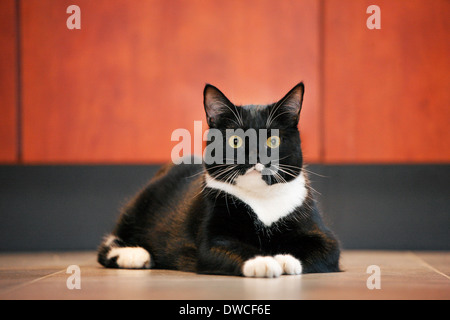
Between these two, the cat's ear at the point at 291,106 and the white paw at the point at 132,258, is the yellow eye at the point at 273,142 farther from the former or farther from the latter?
the white paw at the point at 132,258

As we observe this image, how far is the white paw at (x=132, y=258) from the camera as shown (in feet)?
5.67

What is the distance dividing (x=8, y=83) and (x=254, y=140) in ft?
5.00

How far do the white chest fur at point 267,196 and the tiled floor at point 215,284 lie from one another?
206mm

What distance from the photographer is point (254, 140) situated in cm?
146

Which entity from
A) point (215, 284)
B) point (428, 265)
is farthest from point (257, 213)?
point (428, 265)

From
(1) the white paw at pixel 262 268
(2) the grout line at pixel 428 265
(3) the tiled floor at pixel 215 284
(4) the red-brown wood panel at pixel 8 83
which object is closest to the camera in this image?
(3) the tiled floor at pixel 215 284

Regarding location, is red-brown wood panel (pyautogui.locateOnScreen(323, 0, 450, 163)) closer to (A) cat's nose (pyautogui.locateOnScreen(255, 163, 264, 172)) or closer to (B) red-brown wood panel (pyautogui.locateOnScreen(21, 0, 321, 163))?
(B) red-brown wood panel (pyautogui.locateOnScreen(21, 0, 321, 163))

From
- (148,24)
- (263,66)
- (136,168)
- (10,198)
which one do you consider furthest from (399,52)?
(10,198)

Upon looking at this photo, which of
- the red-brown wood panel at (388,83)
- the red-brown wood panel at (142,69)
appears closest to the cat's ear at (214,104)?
the red-brown wood panel at (142,69)

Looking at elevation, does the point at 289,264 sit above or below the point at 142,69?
below

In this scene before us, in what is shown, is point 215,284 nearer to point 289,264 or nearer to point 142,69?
point 289,264

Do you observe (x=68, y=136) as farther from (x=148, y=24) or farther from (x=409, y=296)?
(x=409, y=296)

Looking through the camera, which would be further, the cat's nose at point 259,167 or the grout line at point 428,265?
the grout line at point 428,265
